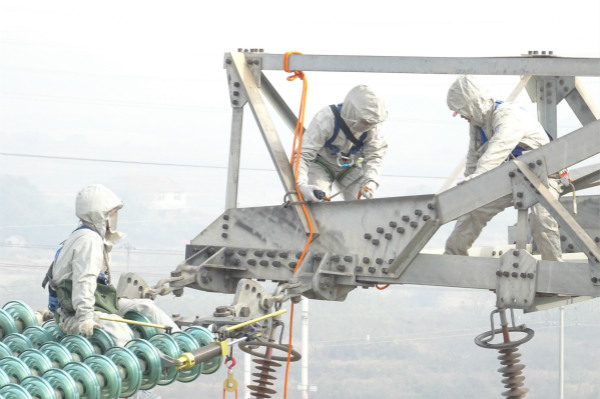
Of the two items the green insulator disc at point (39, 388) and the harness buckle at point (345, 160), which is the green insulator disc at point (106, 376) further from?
the harness buckle at point (345, 160)

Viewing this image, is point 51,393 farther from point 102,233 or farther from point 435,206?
point 435,206

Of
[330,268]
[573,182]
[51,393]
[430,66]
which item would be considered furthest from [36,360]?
[573,182]

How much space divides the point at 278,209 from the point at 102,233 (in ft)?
8.38

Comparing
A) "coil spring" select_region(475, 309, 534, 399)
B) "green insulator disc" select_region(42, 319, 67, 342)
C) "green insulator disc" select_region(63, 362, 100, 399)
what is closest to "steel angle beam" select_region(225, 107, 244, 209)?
"green insulator disc" select_region(42, 319, 67, 342)

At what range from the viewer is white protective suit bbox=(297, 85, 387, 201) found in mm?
15102

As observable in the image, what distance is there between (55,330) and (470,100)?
16.0 feet

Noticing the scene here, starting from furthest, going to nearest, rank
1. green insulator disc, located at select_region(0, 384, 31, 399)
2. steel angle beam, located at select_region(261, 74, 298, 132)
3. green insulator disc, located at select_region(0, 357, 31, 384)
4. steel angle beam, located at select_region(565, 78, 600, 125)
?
steel angle beam, located at select_region(565, 78, 600, 125) → steel angle beam, located at select_region(261, 74, 298, 132) → green insulator disc, located at select_region(0, 357, 31, 384) → green insulator disc, located at select_region(0, 384, 31, 399)

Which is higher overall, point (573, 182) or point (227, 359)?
point (573, 182)

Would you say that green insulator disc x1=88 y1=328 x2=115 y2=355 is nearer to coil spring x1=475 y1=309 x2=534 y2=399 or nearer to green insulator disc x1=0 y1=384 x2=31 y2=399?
green insulator disc x1=0 y1=384 x2=31 y2=399

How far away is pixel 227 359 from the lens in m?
13.2

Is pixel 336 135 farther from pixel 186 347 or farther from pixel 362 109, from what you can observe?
pixel 186 347

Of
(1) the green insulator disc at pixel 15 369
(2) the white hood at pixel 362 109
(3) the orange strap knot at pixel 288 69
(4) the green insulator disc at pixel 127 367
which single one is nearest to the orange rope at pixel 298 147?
(3) the orange strap knot at pixel 288 69

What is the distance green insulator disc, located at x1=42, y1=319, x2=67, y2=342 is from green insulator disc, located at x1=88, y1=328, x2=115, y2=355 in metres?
0.41

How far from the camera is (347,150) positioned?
1577 centimetres
